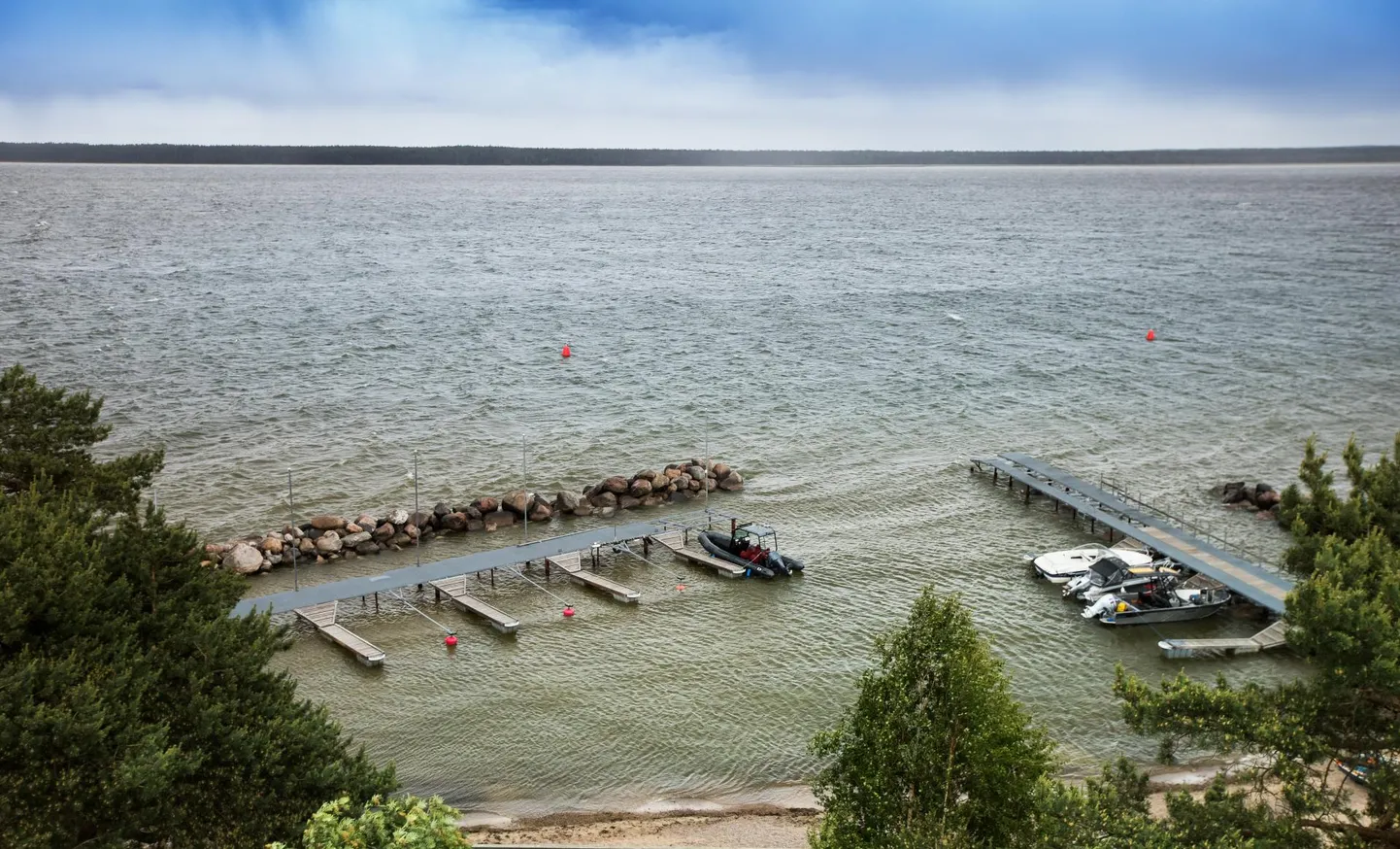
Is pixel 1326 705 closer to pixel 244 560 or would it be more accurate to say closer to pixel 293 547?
pixel 293 547

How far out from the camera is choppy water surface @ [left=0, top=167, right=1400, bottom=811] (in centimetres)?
2859

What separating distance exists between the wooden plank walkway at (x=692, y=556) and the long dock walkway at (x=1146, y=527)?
14517 mm

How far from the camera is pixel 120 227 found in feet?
534

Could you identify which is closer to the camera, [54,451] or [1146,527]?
[54,451]

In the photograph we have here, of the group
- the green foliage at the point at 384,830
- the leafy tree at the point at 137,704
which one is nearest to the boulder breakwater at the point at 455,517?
the leafy tree at the point at 137,704

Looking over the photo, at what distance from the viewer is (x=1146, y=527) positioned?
39.4 metres

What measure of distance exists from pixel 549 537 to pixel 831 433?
20438mm

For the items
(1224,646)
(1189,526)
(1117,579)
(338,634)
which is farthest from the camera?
(1189,526)

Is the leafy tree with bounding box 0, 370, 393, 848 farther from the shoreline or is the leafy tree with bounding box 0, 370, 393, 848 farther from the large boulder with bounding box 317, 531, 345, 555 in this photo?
the large boulder with bounding box 317, 531, 345, 555

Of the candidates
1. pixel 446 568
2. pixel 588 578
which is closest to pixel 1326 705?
pixel 588 578

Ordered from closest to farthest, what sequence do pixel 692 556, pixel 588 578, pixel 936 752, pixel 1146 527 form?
1. pixel 936 752
2. pixel 588 578
3. pixel 692 556
4. pixel 1146 527

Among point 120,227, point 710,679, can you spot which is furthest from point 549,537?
point 120,227

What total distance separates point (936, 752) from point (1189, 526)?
99.5 feet

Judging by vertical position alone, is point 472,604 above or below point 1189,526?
below
